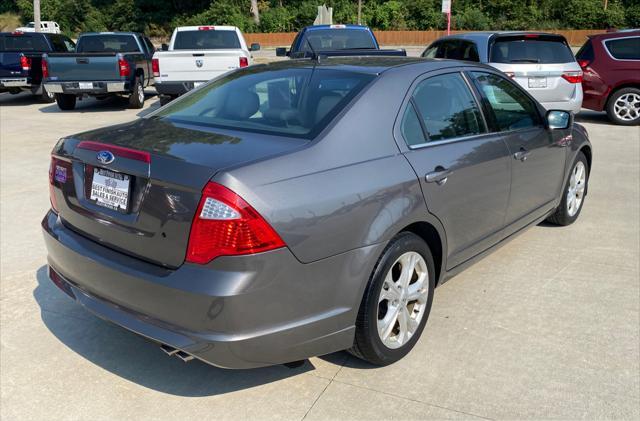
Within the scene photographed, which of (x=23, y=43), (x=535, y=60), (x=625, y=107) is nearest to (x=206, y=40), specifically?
(x=23, y=43)

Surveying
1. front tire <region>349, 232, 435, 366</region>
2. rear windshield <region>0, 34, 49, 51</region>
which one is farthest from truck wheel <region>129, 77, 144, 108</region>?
front tire <region>349, 232, 435, 366</region>

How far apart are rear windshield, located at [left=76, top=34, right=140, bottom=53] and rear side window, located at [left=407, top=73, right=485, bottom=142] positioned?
12.9 meters

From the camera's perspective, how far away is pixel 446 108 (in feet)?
12.4

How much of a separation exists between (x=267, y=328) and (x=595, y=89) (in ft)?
36.9

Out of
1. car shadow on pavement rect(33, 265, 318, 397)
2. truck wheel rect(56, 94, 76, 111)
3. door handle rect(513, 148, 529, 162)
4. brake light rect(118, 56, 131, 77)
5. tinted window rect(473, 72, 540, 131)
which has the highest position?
brake light rect(118, 56, 131, 77)

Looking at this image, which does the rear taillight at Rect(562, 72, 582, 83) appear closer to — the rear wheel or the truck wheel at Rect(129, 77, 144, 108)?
the rear wheel

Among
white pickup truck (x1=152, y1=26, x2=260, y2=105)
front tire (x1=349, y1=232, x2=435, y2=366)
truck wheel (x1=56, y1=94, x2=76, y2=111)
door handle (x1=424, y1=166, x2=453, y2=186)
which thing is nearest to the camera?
front tire (x1=349, y1=232, x2=435, y2=366)

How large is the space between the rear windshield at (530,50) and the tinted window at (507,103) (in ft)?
18.2

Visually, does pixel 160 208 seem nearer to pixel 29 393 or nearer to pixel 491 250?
pixel 29 393

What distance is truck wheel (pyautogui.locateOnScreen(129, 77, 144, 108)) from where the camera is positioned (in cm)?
1382

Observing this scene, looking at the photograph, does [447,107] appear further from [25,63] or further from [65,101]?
[25,63]

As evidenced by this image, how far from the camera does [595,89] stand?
12.0 m

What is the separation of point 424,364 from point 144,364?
1524 millimetres

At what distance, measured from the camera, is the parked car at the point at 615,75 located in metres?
11.7
